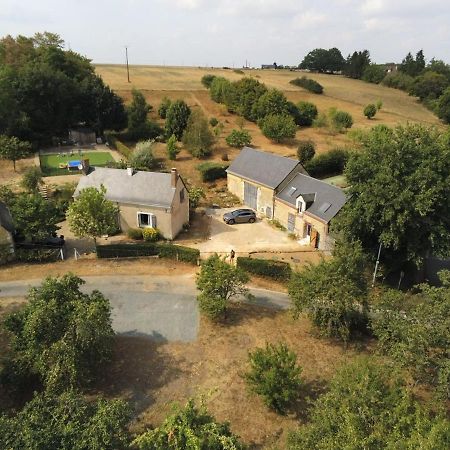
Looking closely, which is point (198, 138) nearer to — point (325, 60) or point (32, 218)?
point (32, 218)

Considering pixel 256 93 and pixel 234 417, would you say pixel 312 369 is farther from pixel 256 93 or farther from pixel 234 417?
pixel 256 93

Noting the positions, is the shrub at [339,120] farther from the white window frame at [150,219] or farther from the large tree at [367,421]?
the large tree at [367,421]

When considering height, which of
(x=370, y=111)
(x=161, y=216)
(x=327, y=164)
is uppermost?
(x=370, y=111)

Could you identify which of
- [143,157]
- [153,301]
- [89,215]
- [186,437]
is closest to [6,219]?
[89,215]

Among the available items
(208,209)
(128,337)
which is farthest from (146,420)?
(208,209)

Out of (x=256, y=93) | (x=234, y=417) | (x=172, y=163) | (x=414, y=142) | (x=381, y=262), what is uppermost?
(x=256, y=93)

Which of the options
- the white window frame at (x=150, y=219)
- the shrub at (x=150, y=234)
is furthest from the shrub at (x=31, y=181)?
the shrub at (x=150, y=234)

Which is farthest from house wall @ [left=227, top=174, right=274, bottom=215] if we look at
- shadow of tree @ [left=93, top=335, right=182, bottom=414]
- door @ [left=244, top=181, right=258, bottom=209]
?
shadow of tree @ [left=93, top=335, right=182, bottom=414]
